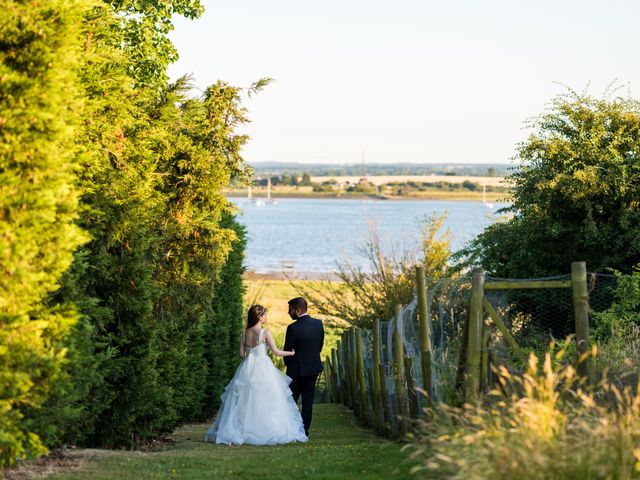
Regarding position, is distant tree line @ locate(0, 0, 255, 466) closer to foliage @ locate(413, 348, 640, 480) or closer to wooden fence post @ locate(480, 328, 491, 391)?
foliage @ locate(413, 348, 640, 480)

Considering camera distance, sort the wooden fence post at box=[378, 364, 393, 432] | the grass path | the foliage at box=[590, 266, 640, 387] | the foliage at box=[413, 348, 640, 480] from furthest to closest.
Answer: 1. the wooden fence post at box=[378, 364, 393, 432]
2. the foliage at box=[590, 266, 640, 387]
3. the grass path
4. the foliage at box=[413, 348, 640, 480]

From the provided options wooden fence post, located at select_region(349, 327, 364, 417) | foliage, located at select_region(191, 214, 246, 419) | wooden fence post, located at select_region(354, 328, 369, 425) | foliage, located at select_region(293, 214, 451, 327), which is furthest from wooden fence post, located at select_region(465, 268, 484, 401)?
foliage, located at select_region(293, 214, 451, 327)

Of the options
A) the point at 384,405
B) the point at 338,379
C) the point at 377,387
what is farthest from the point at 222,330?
the point at 384,405

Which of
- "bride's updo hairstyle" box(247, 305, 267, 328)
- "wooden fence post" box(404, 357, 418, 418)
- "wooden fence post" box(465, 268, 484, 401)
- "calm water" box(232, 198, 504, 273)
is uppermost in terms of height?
"wooden fence post" box(465, 268, 484, 401)

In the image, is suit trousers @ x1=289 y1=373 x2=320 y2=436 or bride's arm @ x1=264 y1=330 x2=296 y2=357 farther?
suit trousers @ x1=289 y1=373 x2=320 y2=436

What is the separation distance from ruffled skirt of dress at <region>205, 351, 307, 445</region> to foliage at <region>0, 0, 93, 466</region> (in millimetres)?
4955

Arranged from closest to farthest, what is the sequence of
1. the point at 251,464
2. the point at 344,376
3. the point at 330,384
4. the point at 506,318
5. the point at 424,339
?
1. the point at 251,464
2. the point at 424,339
3. the point at 506,318
4. the point at 344,376
5. the point at 330,384

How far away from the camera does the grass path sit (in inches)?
339

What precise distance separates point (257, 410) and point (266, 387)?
0.34 m

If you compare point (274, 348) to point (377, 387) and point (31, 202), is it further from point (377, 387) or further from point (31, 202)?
point (31, 202)

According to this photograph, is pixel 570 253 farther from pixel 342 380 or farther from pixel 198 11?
pixel 198 11

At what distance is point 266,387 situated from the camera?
13258mm

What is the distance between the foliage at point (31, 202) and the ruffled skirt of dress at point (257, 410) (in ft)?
16.3

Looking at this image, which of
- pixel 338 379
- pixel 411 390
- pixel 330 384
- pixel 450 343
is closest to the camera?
pixel 411 390
